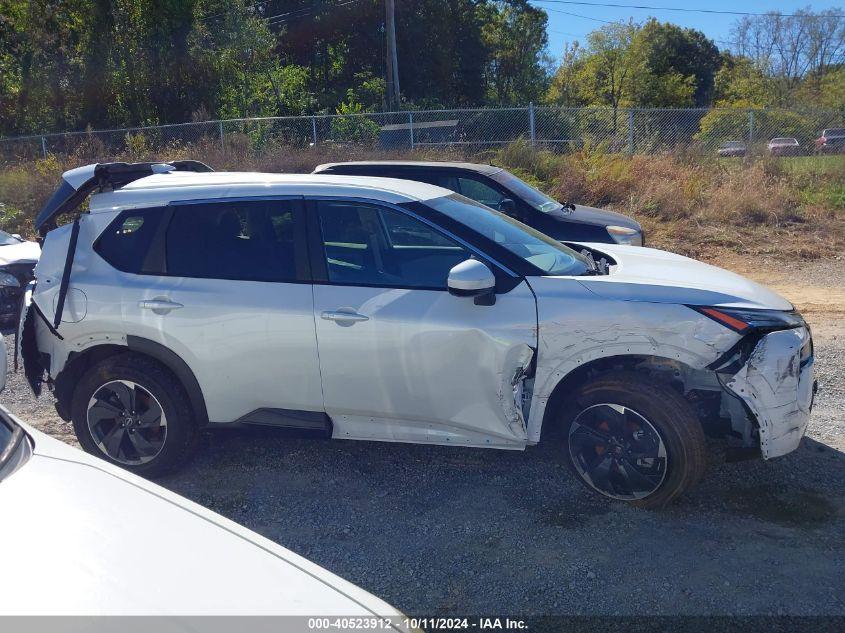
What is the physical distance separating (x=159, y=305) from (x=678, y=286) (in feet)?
9.61

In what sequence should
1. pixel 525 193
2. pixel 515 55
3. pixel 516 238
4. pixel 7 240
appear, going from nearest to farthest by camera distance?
1. pixel 516 238
2. pixel 525 193
3. pixel 7 240
4. pixel 515 55

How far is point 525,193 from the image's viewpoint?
9.57 m

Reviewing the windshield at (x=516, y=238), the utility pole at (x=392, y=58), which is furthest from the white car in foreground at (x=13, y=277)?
the utility pole at (x=392, y=58)

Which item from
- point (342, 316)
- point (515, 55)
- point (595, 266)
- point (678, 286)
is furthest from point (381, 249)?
point (515, 55)

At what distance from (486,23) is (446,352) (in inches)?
1589

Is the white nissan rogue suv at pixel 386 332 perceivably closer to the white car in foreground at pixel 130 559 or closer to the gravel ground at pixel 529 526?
the gravel ground at pixel 529 526

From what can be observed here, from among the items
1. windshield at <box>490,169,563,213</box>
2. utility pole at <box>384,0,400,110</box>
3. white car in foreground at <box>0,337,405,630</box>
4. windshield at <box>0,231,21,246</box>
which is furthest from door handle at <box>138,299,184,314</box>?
utility pole at <box>384,0,400,110</box>

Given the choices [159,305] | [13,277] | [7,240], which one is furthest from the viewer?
[7,240]

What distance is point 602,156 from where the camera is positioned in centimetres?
1691

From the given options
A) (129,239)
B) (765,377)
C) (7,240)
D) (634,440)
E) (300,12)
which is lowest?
(634,440)

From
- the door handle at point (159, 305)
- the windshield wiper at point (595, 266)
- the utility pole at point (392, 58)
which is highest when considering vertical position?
the utility pole at point (392, 58)

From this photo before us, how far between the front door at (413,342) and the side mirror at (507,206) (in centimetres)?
449

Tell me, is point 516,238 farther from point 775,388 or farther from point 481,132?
point 481,132

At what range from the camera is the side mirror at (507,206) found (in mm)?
9039
